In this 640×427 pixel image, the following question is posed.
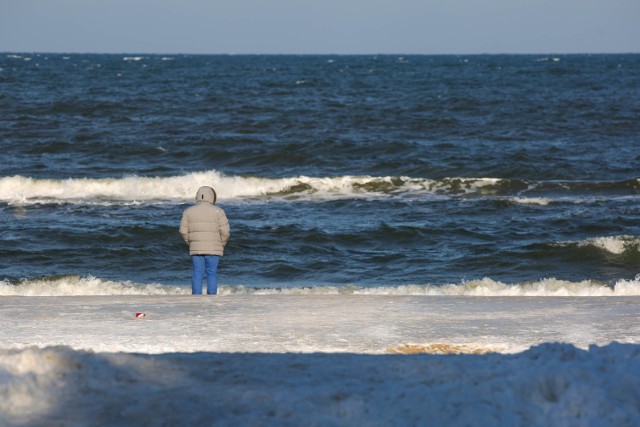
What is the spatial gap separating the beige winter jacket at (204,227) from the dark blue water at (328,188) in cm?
387

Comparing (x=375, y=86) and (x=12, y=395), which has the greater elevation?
(x=375, y=86)

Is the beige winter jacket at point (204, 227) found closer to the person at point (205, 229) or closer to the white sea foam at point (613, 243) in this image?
the person at point (205, 229)

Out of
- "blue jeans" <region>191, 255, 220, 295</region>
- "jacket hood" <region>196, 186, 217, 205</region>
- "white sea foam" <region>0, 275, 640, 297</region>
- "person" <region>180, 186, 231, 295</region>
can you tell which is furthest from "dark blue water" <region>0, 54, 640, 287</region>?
"jacket hood" <region>196, 186, 217, 205</region>

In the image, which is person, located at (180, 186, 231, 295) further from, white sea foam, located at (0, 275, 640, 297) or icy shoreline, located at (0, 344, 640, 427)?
icy shoreline, located at (0, 344, 640, 427)

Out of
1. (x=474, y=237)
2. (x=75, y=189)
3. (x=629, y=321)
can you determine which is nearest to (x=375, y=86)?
(x=75, y=189)

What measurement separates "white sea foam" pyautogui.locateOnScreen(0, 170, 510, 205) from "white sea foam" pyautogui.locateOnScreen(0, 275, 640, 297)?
9.01 metres

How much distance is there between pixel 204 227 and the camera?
11.3 meters

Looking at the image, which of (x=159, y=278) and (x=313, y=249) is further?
(x=313, y=249)

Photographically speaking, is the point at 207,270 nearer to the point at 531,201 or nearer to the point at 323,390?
the point at 323,390

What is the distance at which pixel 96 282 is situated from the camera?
13.7 meters

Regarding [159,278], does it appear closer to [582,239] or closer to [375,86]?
[582,239]

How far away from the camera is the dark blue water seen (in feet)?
53.9

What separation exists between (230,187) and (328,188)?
8.03ft

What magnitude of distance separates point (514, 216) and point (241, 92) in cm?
3637
